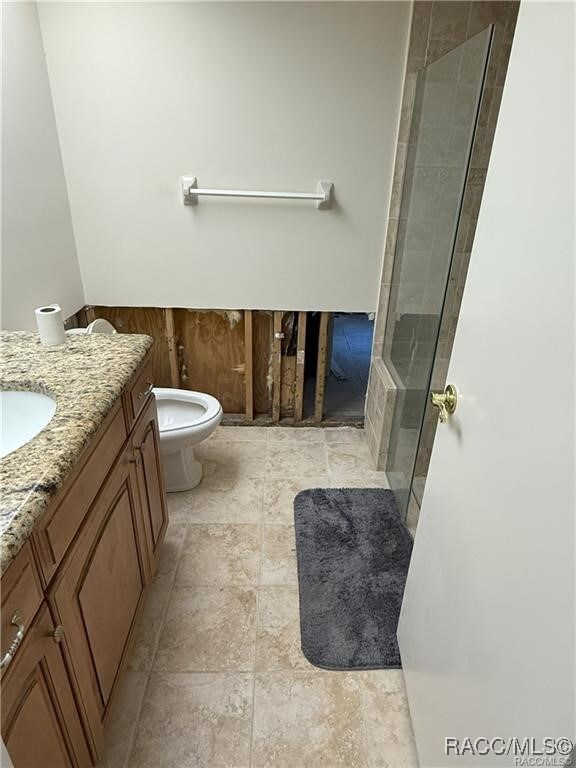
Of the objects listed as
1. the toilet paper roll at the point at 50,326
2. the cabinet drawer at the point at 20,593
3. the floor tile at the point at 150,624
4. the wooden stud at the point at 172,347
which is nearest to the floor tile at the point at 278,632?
the floor tile at the point at 150,624

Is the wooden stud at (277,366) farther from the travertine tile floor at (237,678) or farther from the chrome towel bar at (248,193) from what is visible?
the travertine tile floor at (237,678)

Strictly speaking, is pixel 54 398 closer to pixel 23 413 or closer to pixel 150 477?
pixel 23 413

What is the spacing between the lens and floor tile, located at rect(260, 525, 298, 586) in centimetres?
170

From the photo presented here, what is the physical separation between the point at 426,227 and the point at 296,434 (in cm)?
133

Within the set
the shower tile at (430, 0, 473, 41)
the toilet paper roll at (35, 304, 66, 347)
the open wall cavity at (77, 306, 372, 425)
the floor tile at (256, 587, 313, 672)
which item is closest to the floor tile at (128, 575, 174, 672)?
the floor tile at (256, 587, 313, 672)

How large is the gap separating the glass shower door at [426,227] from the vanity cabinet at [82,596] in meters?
1.18

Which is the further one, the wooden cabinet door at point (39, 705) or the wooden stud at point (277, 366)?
the wooden stud at point (277, 366)

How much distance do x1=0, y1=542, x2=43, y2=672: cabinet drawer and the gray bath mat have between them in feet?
3.24

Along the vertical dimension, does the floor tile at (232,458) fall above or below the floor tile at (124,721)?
above

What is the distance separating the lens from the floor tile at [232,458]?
7.52ft

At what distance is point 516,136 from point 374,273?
1621 mm

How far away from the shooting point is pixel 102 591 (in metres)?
1.06

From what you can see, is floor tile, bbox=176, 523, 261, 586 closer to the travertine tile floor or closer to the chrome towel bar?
the travertine tile floor

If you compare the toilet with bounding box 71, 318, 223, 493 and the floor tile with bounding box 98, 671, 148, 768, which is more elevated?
the toilet with bounding box 71, 318, 223, 493
